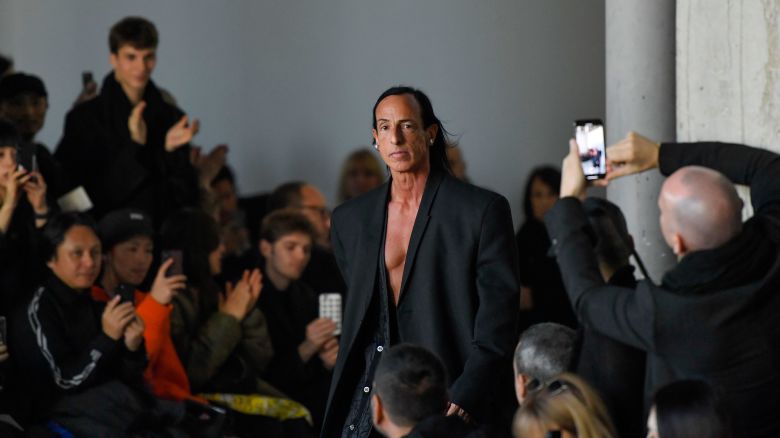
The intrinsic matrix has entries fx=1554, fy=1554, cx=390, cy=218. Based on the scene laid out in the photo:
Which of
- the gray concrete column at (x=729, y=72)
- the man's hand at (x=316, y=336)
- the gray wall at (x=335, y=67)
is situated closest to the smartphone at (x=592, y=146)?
the gray concrete column at (x=729, y=72)

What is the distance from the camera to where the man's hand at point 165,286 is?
6012 millimetres

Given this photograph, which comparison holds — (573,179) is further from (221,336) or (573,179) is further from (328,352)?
(328,352)

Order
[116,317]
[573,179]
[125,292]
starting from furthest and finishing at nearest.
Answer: [125,292], [116,317], [573,179]

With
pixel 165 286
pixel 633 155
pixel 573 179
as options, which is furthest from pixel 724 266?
pixel 165 286

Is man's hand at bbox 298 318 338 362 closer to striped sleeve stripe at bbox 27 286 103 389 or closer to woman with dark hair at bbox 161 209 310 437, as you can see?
woman with dark hair at bbox 161 209 310 437

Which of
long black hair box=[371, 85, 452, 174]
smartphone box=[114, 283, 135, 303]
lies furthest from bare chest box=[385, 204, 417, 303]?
smartphone box=[114, 283, 135, 303]

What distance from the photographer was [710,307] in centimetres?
343

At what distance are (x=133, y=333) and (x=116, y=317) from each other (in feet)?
0.32

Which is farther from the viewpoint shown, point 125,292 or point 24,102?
point 24,102

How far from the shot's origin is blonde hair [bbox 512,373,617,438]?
3.39 m

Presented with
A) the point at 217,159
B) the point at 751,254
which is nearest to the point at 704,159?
the point at 751,254

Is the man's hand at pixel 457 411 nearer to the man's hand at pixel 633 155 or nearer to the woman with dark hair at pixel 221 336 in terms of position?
the man's hand at pixel 633 155

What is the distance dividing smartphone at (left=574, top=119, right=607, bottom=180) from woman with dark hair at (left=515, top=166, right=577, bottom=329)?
333cm

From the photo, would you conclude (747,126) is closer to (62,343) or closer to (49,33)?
(62,343)
